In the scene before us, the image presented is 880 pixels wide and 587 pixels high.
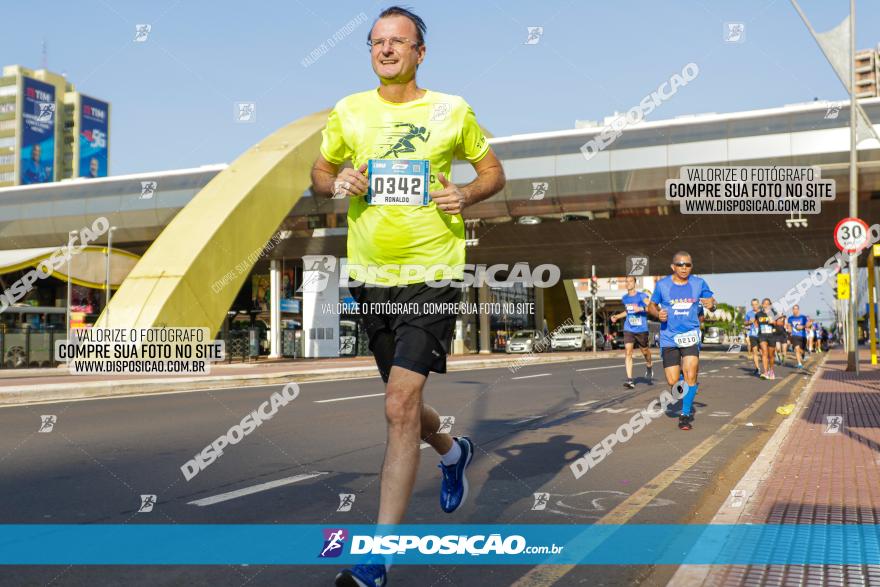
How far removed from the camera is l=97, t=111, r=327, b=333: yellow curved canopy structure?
25984 millimetres

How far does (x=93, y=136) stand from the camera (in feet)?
463

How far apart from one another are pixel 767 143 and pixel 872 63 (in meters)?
179

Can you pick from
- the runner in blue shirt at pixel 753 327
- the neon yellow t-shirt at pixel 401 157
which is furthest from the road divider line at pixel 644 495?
the runner in blue shirt at pixel 753 327

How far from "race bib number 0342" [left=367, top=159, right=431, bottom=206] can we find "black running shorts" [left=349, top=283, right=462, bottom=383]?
Answer: 0.35 m

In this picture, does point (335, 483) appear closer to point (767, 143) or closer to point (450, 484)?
point (450, 484)

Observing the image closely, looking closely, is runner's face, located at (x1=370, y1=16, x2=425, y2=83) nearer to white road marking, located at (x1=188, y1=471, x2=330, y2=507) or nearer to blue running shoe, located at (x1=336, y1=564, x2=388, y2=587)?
blue running shoe, located at (x1=336, y1=564, x2=388, y2=587)

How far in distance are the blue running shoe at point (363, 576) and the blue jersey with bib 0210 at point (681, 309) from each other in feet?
23.2

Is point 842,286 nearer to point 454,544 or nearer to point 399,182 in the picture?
point 454,544

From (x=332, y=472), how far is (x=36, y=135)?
476ft

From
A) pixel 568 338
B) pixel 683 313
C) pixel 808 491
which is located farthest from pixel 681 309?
pixel 568 338

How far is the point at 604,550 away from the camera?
3.79 metres

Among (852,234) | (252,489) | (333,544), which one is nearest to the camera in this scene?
(333,544)

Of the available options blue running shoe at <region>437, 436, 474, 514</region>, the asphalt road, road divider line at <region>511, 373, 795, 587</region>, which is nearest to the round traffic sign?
the asphalt road

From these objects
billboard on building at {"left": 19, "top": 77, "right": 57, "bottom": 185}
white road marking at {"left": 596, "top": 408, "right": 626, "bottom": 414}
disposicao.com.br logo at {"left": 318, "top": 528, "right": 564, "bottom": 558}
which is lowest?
white road marking at {"left": 596, "top": 408, "right": 626, "bottom": 414}
